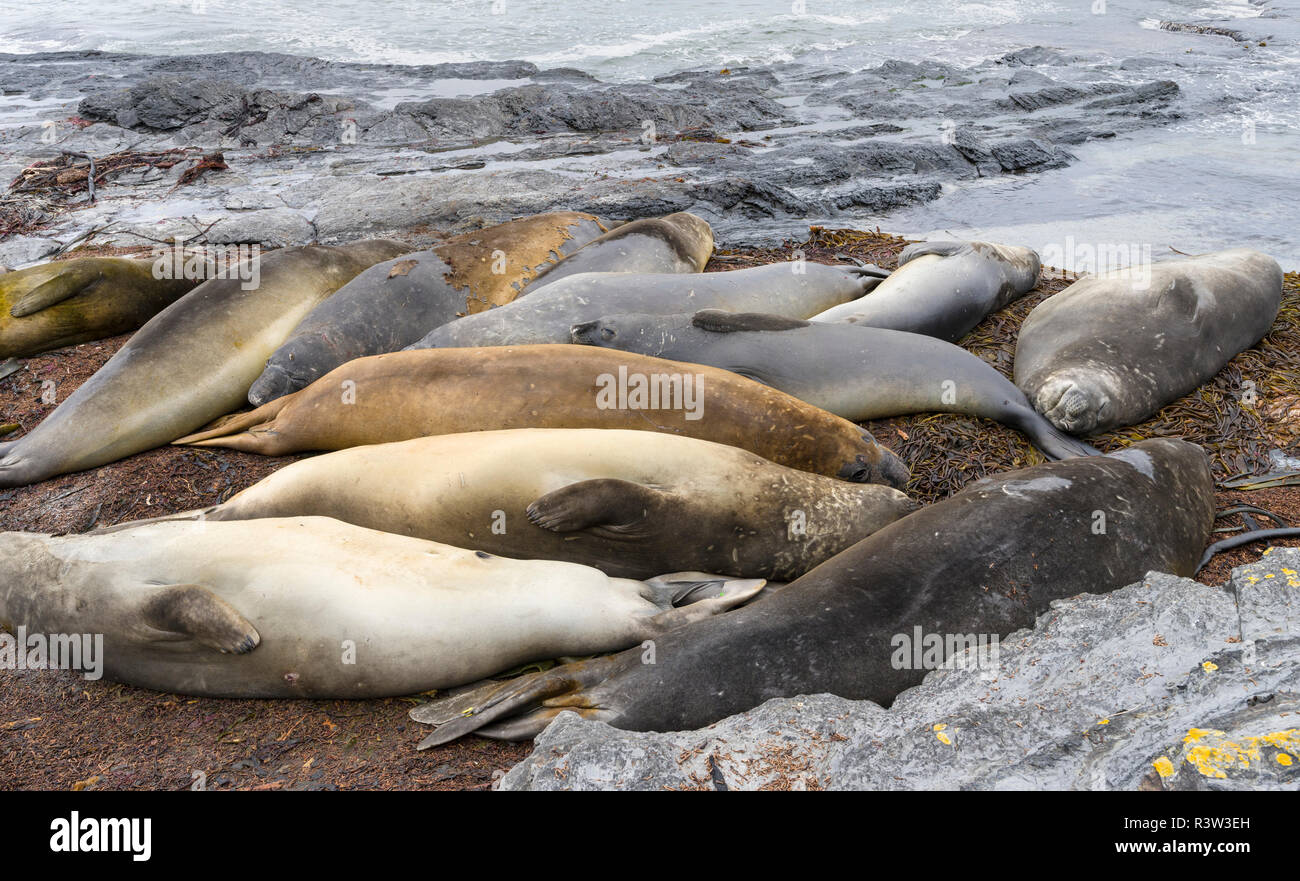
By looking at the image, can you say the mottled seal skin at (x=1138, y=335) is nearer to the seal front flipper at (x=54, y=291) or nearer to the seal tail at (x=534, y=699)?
the seal tail at (x=534, y=699)

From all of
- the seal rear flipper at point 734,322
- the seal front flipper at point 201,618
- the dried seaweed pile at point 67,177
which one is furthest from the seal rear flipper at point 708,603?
the dried seaweed pile at point 67,177

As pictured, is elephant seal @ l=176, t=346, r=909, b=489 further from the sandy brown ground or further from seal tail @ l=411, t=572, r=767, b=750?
seal tail @ l=411, t=572, r=767, b=750

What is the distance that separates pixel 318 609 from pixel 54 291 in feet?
12.7

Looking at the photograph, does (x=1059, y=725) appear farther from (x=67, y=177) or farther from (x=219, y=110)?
(x=219, y=110)

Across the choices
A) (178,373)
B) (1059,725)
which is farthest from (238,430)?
(1059,725)

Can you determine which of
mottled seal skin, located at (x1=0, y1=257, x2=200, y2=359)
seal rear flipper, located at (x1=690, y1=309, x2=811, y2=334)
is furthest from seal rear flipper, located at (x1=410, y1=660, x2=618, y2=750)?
mottled seal skin, located at (x1=0, y1=257, x2=200, y2=359)

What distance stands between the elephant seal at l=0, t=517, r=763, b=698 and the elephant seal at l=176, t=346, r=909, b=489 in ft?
2.73

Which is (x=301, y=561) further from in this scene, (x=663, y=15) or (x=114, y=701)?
(x=663, y=15)

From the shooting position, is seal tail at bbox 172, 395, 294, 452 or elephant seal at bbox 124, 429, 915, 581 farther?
seal tail at bbox 172, 395, 294, 452

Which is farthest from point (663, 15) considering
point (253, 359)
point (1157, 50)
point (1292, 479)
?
point (1292, 479)

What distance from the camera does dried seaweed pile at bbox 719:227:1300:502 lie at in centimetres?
445

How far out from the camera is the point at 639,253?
5.97m

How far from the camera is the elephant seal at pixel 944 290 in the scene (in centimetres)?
547

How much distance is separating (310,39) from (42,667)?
15918 mm
